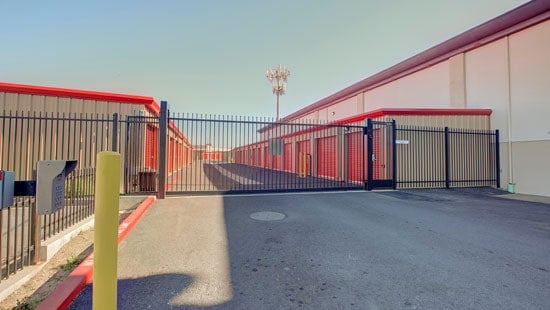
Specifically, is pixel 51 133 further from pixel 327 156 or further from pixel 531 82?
pixel 531 82

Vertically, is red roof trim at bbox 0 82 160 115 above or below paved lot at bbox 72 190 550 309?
above

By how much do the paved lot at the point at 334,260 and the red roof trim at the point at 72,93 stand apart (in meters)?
4.45

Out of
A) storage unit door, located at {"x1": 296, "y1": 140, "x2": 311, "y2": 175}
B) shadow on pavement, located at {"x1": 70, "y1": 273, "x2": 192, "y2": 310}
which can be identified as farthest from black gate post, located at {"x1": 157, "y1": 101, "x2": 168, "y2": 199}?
storage unit door, located at {"x1": 296, "y1": 140, "x2": 311, "y2": 175}


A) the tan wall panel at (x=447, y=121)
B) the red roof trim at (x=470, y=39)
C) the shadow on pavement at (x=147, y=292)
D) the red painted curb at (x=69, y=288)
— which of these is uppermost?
the red roof trim at (x=470, y=39)

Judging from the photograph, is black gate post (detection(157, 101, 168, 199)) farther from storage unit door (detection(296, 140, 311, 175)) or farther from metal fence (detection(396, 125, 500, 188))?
storage unit door (detection(296, 140, 311, 175))

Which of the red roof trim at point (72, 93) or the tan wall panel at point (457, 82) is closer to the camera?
the red roof trim at point (72, 93)

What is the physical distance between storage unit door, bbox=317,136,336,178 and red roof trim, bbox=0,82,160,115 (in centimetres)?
1085

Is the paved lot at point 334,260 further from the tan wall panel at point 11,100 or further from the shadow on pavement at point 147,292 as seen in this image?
the tan wall panel at point 11,100

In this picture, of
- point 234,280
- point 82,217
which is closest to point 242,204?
point 82,217

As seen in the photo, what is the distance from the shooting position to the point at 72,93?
8.93 m

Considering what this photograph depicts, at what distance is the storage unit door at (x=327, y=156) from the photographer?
16.4m

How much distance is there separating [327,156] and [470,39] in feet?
32.2

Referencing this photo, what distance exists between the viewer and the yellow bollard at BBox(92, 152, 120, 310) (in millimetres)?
1612

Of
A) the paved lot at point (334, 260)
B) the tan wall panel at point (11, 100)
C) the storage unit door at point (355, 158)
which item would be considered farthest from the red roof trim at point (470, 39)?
the tan wall panel at point (11, 100)
